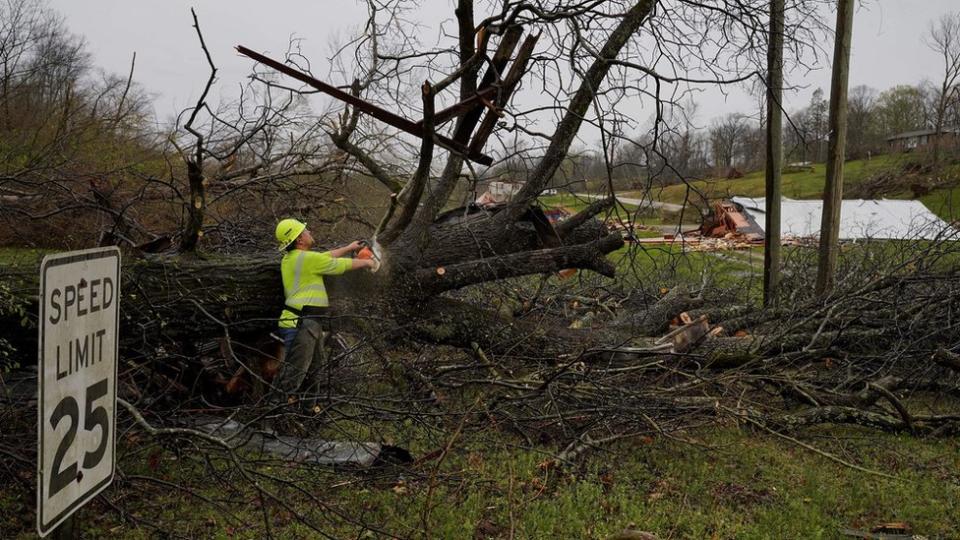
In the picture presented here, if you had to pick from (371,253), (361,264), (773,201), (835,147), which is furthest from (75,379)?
(835,147)

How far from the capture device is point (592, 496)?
4.67 metres

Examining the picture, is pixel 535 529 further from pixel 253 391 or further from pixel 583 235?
pixel 583 235

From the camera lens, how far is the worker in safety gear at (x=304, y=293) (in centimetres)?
580

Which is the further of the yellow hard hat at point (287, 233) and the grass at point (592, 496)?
the yellow hard hat at point (287, 233)

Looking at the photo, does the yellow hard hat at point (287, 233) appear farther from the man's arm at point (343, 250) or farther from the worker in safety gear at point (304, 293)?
the man's arm at point (343, 250)

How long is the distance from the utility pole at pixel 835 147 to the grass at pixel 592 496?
3545 mm

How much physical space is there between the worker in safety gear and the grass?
3.78 feet

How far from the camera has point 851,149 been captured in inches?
1875

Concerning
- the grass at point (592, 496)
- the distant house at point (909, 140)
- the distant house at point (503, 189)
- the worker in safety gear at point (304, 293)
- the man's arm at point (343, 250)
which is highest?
the distant house at point (909, 140)

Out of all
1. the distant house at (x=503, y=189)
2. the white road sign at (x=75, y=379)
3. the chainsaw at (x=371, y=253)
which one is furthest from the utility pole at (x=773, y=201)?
the white road sign at (x=75, y=379)

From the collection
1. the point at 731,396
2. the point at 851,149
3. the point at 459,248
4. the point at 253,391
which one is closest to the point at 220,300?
the point at 253,391

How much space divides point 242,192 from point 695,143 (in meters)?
5.05

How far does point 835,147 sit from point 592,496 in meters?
6.40

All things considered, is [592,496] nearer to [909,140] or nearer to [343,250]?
[343,250]
